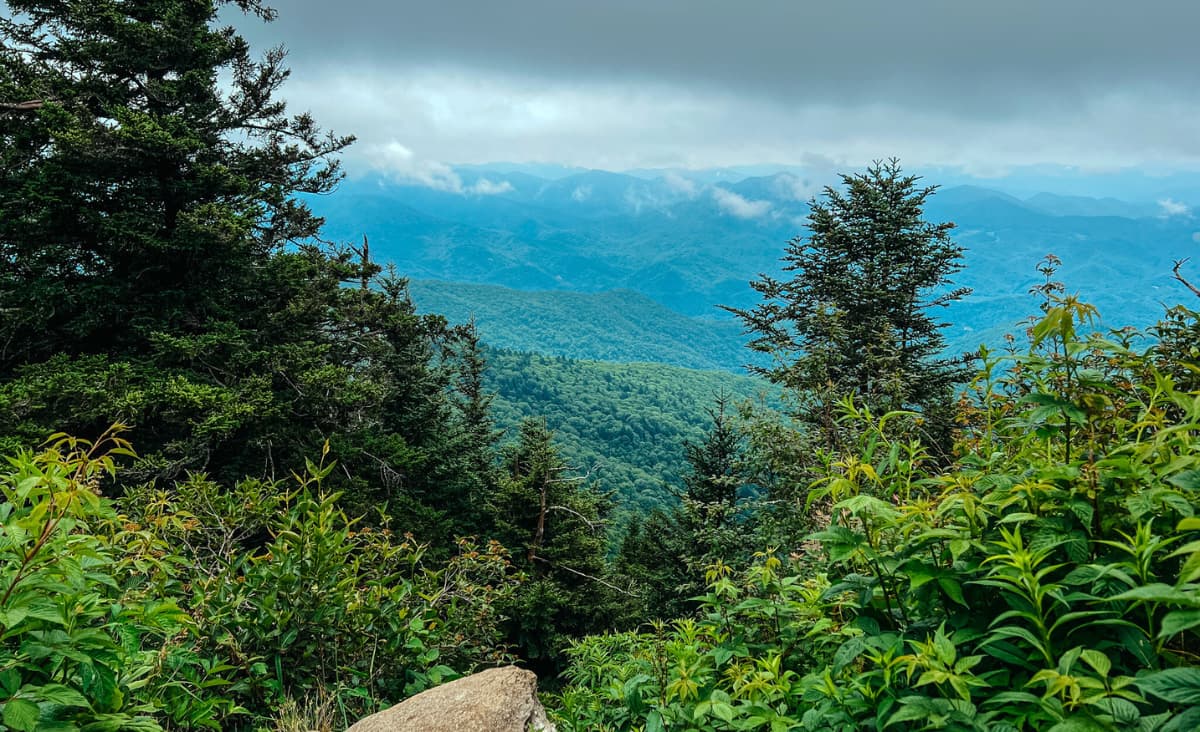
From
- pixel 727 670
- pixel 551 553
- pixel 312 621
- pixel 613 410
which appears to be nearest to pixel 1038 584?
pixel 727 670

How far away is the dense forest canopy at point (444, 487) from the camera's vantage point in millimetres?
1703

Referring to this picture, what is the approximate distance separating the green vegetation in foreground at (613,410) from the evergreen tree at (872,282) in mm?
47377

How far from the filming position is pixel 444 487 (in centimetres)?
2108

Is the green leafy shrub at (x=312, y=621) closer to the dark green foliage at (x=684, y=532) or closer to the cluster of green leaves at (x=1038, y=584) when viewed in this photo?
the cluster of green leaves at (x=1038, y=584)

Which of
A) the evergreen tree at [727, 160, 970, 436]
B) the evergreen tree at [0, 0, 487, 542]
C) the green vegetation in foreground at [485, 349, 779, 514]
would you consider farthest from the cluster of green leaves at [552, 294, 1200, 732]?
the green vegetation in foreground at [485, 349, 779, 514]

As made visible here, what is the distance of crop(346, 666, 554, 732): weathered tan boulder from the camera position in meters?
2.92

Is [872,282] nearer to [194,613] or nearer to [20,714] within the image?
[194,613]

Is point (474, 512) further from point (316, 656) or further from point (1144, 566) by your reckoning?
point (1144, 566)

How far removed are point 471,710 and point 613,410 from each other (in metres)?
107

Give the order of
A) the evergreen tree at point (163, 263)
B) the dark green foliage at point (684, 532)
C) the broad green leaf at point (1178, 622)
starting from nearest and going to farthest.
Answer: the broad green leaf at point (1178, 622) → the evergreen tree at point (163, 263) → the dark green foliage at point (684, 532)

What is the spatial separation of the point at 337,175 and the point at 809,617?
1723 centimetres

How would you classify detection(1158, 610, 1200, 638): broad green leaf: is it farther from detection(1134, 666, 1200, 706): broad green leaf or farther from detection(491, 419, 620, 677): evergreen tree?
detection(491, 419, 620, 677): evergreen tree

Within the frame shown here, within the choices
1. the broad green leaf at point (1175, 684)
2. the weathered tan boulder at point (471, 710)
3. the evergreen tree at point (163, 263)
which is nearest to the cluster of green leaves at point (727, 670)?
the weathered tan boulder at point (471, 710)

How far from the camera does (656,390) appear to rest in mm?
131375
